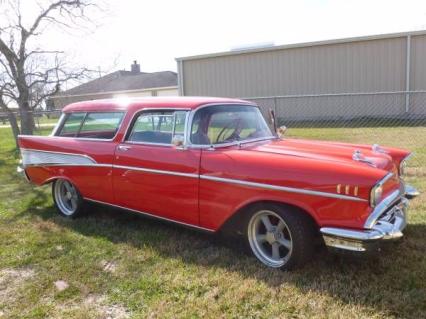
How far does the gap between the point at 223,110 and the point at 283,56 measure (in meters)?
15.3

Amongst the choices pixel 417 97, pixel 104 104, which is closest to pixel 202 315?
pixel 104 104

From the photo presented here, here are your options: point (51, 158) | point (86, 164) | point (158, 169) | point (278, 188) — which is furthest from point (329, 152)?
point (51, 158)

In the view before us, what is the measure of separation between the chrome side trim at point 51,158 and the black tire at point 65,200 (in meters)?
0.32

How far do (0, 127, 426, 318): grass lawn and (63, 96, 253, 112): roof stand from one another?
4.73 ft

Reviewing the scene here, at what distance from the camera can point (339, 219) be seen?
3.12m

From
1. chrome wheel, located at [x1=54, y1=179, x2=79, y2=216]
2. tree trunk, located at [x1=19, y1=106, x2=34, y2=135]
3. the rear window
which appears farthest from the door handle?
tree trunk, located at [x1=19, y1=106, x2=34, y2=135]

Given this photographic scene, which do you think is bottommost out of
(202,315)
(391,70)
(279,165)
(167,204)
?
(202,315)

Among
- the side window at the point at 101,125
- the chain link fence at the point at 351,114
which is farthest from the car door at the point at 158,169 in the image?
the chain link fence at the point at 351,114

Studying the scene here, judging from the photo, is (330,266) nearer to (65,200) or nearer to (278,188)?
(278,188)

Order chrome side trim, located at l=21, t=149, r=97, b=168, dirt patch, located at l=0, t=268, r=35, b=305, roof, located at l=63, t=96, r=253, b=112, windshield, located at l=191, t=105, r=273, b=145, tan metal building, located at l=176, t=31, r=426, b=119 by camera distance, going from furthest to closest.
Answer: tan metal building, located at l=176, t=31, r=426, b=119 → chrome side trim, located at l=21, t=149, r=97, b=168 → roof, located at l=63, t=96, r=253, b=112 → windshield, located at l=191, t=105, r=273, b=145 → dirt patch, located at l=0, t=268, r=35, b=305

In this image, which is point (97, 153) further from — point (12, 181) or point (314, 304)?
point (12, 181)

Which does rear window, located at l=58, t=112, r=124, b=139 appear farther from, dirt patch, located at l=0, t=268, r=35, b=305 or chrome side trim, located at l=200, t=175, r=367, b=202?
dirt patch, located at l=0, t=268, r=35, b=305

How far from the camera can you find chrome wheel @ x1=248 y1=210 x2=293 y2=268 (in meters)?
3.56

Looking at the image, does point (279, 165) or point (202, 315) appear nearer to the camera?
point (202, 315)
